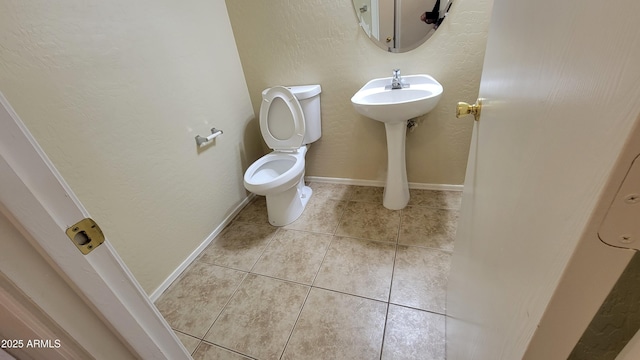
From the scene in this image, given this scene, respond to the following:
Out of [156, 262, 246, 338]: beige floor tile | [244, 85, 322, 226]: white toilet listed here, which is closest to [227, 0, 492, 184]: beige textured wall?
[244, 85, 322, 226]: white toilet

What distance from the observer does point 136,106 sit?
4.02ft

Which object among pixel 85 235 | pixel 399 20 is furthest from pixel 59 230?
pixel 399 20

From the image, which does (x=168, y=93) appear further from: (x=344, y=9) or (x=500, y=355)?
(x=500, y=355)

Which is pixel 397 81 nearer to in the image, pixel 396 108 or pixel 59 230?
pixel 396 108

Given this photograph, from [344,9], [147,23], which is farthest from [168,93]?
[344,9]

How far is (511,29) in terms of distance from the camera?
448mm

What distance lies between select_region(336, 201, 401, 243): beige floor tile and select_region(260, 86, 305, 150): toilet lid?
671 millimetres

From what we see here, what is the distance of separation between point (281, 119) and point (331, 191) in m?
0.75

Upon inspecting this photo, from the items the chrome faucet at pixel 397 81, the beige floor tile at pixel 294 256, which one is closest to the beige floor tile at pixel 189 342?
the beige floor tile at pixel 294 256

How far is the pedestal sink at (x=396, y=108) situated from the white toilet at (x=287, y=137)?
0.43m

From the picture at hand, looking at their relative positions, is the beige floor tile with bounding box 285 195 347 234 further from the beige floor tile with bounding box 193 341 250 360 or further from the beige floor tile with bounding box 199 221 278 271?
the beige floor tile with bounding box 193 341 250 360

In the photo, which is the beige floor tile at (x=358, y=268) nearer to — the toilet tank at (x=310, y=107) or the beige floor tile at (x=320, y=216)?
the beige floor tile at (x=320, y=216)

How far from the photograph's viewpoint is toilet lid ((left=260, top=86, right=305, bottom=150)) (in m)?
1.74

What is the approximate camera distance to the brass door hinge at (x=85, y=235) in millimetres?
411
